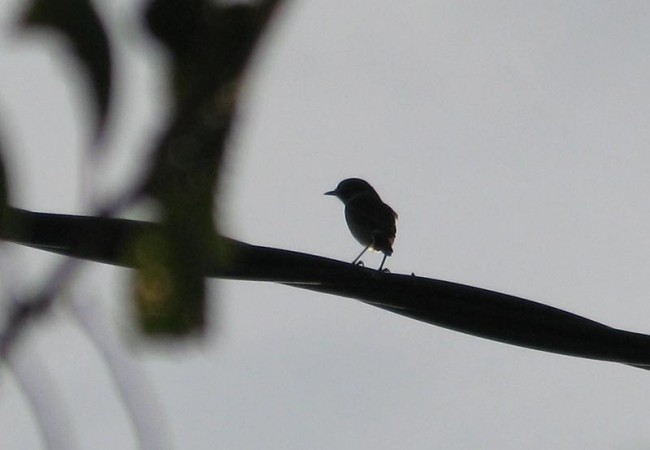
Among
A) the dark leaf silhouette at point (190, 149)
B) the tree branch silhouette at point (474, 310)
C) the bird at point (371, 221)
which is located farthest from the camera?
the bird at point (371, 221)

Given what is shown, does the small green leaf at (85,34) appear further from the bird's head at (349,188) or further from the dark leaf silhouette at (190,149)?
the bird's head at (349,188)

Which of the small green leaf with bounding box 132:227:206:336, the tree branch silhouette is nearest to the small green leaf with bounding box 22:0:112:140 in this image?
the small green leaf with bounding box 132:227:206:336

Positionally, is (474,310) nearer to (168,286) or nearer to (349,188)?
(168,286)

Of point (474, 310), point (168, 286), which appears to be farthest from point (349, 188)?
point (168, 286)

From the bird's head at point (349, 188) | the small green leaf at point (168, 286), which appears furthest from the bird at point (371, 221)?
the small green leaf at point (168, 286)

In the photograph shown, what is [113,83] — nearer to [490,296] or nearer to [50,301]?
[50,301]

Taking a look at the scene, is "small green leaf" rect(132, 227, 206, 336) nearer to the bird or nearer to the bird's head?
the bird
